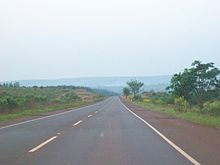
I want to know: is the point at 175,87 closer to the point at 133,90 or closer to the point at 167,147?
the point at 167,147

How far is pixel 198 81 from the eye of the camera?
58.9 m

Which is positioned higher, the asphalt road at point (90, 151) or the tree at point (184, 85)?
the tree at point (184, 85)

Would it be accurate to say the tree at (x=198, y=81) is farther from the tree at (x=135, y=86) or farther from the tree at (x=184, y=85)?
the tree at (x=135, y=86)

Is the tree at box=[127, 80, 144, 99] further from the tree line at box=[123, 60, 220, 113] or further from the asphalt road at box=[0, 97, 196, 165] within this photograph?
the asphalt road at box=[0, 97, 196, 165]

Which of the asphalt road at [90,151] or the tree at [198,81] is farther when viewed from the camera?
the tree at [198,81]

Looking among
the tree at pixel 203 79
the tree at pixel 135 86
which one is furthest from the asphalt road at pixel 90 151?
the tree at pixel 135 86

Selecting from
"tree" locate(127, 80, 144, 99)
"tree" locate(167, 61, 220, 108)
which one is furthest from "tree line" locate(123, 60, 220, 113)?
"tree" locate(127, 80, 144, 99)

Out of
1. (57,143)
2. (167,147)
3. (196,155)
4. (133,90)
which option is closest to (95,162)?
(196,155)

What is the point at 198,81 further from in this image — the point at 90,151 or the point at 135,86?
the point at 135,86

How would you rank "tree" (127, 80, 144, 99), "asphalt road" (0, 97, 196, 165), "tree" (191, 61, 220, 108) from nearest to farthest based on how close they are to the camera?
"asphalt road" (0, 97, 196, 165)
"tree" (191, 61, 220, 108)
"tree" (127, 80, 144, 99)

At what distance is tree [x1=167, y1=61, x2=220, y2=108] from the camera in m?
57.8

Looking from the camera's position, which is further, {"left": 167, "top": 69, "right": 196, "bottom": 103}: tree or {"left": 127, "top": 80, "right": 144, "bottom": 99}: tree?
{"left": 127, "top": 80, "right": 144, "bottom": 99}: tree

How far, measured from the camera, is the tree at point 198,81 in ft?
190

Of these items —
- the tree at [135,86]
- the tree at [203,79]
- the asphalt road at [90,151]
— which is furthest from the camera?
the tree at [135,86]
